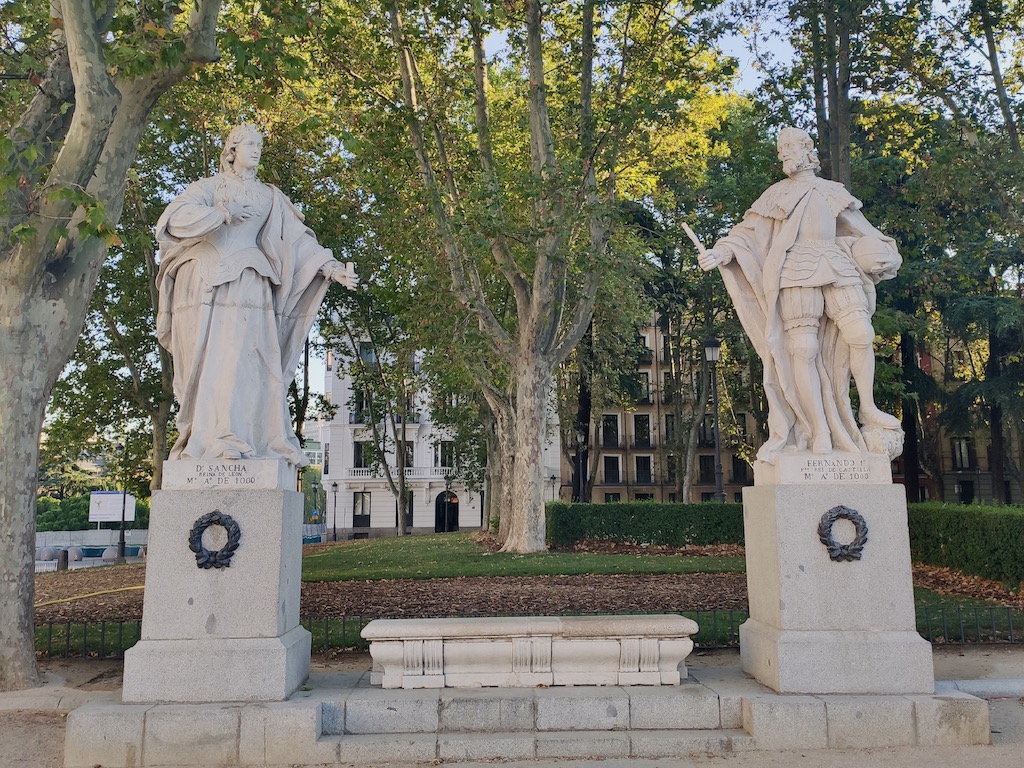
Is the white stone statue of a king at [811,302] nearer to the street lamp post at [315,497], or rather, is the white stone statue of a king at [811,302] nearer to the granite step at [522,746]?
the granite step at [522,746]

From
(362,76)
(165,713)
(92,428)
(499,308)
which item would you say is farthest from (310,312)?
(92,428)

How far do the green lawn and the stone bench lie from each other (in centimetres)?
831

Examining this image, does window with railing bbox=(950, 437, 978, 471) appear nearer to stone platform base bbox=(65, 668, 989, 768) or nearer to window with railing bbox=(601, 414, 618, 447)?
window with railing bbox=(601, 414, 618, 447)

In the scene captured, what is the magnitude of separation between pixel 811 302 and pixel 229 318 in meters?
4.90

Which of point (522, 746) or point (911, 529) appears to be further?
point (911, 529)

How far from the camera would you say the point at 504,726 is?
5.86 m

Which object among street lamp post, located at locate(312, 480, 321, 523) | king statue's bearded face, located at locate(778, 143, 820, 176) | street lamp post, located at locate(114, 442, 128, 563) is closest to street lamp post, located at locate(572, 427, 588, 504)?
street lamp post, located at locate(114, 442, 128, 563)

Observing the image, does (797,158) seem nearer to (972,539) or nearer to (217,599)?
(217,599)

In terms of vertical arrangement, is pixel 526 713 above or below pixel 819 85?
below

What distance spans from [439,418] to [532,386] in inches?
637

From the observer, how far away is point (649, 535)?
77.6 feet

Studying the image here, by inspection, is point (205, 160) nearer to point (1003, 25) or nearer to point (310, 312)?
point (310, 312)

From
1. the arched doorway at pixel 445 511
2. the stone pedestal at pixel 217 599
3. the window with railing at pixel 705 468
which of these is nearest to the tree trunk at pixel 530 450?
the stone pedestal at pixel 217 599

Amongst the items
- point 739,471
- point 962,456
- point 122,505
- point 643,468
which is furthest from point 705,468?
point 122,505
